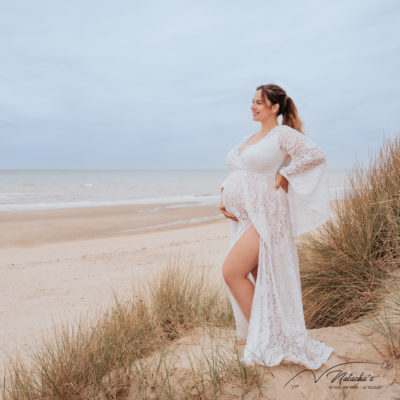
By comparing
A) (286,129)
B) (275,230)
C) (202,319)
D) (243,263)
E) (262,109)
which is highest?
(262,109)

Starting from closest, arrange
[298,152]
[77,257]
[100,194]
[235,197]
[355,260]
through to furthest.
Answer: [298,152] < [235,197] < [355,260] < [77,257] < [100,194]

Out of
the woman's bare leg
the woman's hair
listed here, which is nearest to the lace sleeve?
the woman's hair

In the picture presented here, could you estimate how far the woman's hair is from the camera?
291cm

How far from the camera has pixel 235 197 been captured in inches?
115

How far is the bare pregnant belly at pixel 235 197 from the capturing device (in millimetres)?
2887

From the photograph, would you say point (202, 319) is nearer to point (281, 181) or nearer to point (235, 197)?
point (235, 197)

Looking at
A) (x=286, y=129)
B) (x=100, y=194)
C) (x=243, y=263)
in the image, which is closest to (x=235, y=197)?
(x=243, y=263)

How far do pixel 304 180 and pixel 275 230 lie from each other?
0.43m

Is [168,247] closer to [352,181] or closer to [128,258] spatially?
[128,258]

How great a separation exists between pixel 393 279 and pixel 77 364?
9.27 ft

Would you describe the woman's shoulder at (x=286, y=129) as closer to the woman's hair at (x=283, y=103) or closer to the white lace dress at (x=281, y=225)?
the white lace dress at (x=281, y=225)

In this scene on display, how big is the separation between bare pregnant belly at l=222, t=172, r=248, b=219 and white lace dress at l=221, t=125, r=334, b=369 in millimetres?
13

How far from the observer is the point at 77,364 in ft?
9.16

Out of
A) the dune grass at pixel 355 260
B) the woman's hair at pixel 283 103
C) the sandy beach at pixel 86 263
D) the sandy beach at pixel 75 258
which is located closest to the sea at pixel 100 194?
the dune grass at pixel 355 260
